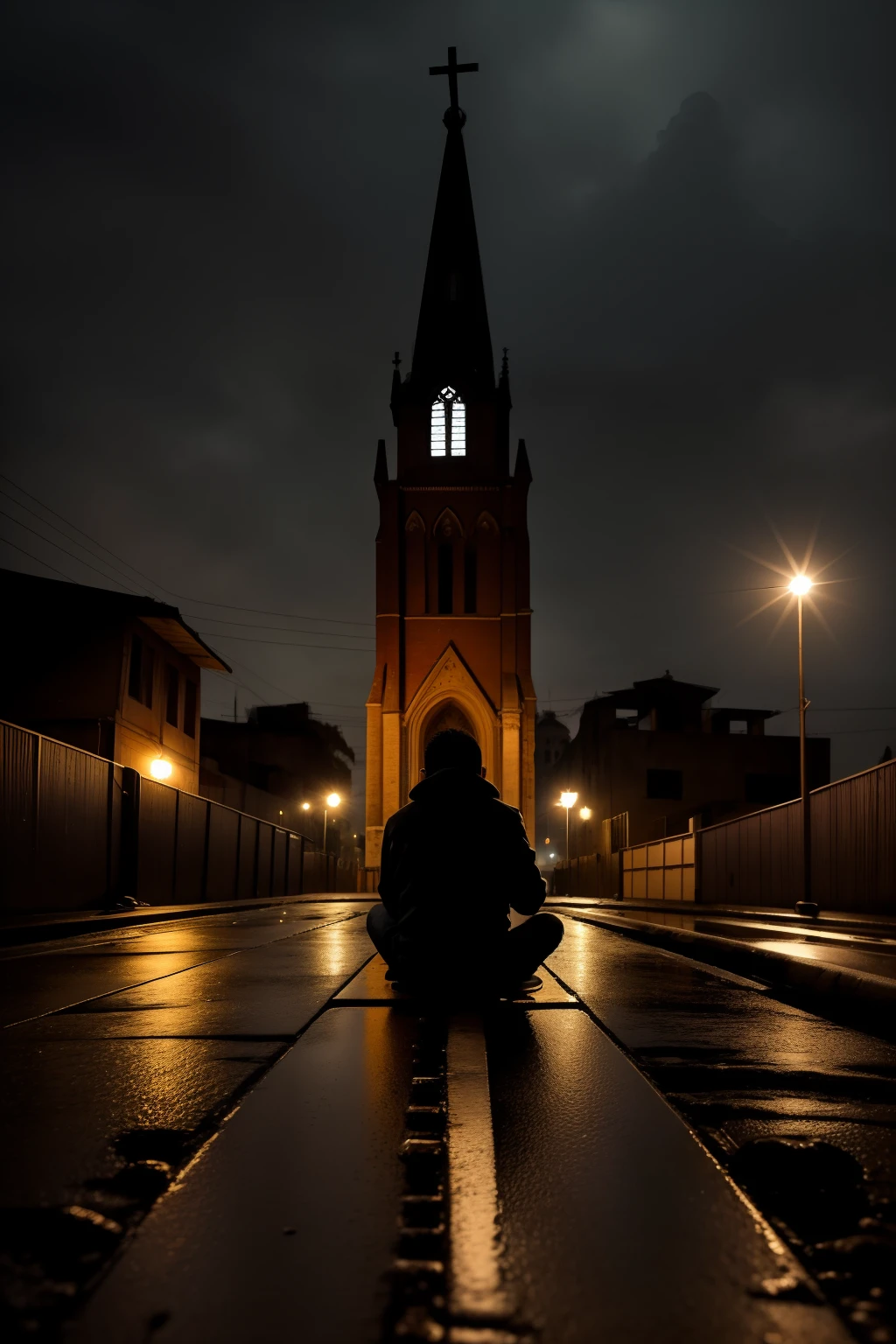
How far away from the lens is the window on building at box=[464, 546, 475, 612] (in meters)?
49.7

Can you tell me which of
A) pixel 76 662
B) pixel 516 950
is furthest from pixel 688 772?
pixel 516 950

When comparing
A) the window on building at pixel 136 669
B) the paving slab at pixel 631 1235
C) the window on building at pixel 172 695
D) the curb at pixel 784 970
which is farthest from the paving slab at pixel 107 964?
the window on building at pixel 172 695

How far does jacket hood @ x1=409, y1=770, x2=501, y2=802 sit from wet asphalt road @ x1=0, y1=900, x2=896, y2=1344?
1013 millimetres

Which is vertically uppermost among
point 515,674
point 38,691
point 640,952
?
point 515,674

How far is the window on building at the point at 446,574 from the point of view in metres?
50.3

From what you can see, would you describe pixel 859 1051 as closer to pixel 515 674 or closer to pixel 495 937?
pixel 495 937

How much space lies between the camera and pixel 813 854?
67.1ft

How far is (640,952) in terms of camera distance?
9266 mm

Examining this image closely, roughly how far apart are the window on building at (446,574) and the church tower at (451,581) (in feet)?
0.17

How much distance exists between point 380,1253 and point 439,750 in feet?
10.1

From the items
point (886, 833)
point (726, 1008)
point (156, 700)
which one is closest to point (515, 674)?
point (156, 700)

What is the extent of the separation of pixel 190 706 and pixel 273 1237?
35.4m

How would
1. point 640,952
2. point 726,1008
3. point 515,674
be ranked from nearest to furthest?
1. point 726,1008
2. point 640,952
3. point 515,674

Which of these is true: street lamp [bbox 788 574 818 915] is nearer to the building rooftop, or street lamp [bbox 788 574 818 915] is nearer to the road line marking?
the road line marking
